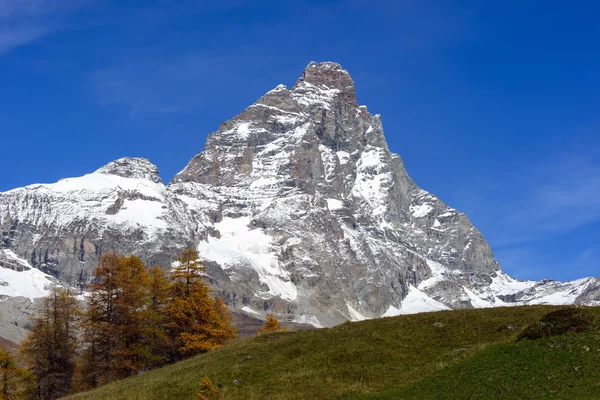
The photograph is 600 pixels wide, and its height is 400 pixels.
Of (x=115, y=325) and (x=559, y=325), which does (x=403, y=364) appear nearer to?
(x=559, y=325)

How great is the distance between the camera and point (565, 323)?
3734 centimetres

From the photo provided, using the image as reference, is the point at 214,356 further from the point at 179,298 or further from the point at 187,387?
the point at 179,298

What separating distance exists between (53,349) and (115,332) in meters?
7.71

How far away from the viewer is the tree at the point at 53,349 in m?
67.5

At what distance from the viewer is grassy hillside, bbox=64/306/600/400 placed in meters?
33.0

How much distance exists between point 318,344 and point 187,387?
950cm

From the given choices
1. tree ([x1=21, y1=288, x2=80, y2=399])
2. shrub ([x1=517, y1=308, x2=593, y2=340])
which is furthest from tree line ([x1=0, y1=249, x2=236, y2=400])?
shrub ([x1=517, y1=308, x2=593, y2=340])

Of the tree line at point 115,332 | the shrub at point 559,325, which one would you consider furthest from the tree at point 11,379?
the shrub at point 559,325

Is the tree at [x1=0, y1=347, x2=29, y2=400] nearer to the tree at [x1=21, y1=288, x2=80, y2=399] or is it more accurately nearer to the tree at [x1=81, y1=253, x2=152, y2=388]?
the tree at [x1=21, y1=288, x2=80, y2=399]

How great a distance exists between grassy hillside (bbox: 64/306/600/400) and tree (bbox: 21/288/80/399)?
19560 millimetres

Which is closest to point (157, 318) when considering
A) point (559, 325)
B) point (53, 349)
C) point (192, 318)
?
point (192, 318)

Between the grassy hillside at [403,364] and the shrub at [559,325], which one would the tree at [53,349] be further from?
the shrub at [559,325]

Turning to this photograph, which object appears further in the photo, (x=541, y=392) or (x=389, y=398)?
(x=389, y=398)

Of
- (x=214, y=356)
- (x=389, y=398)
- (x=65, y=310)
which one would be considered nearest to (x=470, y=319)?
(x=389, y=398)
